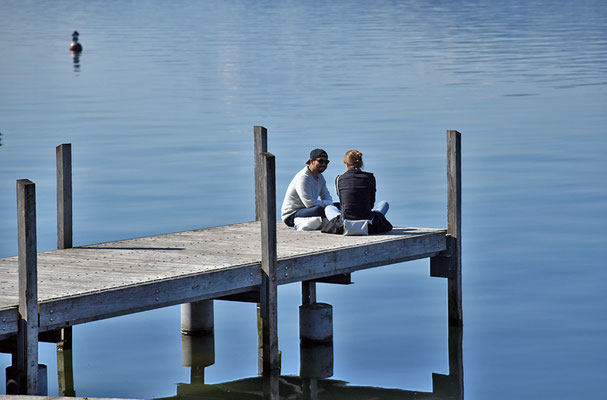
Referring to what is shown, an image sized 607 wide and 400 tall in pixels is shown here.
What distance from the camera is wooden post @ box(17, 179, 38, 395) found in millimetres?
10500

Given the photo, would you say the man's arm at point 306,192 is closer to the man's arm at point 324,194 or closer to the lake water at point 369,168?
the man's arm at point 324,194

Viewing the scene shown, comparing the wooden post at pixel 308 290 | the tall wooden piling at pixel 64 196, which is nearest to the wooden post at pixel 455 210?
the wooden post at pixel 308 290

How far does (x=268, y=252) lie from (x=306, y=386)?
5.49ft

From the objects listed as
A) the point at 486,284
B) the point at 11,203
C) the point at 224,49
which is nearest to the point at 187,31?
the point at 224,49

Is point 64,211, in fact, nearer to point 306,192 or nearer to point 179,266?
point 179,266

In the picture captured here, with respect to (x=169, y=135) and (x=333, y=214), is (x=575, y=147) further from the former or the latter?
(x=333, y=214)

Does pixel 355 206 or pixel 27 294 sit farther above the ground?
pixel 355 206

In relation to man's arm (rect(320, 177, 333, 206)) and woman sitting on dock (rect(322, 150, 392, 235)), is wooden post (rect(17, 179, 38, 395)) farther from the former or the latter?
man's arm (rect(320, 177, 333, 206))

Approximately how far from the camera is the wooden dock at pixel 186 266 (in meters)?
10.7

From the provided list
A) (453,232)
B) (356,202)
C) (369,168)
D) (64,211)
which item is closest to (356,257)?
(356,202)

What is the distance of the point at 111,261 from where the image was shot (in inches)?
498

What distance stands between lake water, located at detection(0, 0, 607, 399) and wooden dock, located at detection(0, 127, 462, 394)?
3.80 feet

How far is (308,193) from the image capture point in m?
14.4

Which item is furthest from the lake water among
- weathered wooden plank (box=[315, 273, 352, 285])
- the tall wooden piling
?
the tall wooden piling
